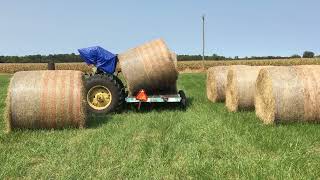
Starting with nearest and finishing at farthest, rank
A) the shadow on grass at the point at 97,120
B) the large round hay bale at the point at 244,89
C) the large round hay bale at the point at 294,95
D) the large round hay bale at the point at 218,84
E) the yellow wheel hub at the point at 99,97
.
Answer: the large round hay bale at the point at 294,95, the shadow on grass at the point at 97,120, the large round hay bale at the point at 244,89, the yellow wheel hub at the point at 99,97, the large round hay bale at the point at 218,84

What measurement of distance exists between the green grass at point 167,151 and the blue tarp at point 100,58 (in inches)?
140

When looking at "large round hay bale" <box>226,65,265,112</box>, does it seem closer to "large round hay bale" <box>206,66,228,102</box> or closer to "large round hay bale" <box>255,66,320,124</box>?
"large round hay bale" <box>255,66,320,124</box>

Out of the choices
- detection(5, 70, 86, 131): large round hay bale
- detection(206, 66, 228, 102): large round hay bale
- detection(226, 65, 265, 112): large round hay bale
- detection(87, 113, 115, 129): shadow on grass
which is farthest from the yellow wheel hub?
detection(206, 66, 228, 102): large round hay bale

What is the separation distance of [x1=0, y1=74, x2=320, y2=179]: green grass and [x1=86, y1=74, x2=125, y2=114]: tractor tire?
225 cm

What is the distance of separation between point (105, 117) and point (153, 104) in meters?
2.62

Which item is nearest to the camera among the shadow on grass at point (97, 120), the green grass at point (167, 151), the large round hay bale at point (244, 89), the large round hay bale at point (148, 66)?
the green grass at point (167, 151)

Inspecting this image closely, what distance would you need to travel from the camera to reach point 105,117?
12.9 m

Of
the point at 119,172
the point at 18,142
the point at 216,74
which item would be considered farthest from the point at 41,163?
the point at 216,74

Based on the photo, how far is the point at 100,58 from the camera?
14852 mm

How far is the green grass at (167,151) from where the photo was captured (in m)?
6.63

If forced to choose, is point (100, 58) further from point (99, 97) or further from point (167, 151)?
point (167, 151)

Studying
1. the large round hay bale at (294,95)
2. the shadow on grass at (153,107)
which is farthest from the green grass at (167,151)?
the shadow on grass at (153,107)

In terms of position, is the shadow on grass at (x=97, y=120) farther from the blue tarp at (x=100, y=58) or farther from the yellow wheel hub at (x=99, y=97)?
the blue tarp at (x=100, y=58)

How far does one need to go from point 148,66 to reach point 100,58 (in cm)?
183
